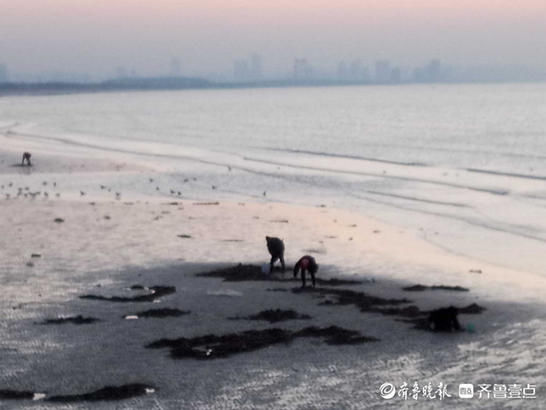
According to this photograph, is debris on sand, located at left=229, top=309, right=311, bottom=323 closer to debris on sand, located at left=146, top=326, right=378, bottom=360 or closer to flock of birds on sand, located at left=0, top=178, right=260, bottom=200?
debris on sand, located at left=146, top=326, right=378, bottom=360

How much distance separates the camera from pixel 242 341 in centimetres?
1838

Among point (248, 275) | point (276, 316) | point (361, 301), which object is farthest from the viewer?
point (248, 275)

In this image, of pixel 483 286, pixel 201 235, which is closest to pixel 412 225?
pixel 201 235

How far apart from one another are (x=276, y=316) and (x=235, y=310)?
3.79 ft

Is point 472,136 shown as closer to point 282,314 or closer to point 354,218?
point 354,218

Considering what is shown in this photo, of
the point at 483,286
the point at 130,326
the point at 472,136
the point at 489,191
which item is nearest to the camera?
the point at 130,326

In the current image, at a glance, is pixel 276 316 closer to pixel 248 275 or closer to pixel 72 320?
pixel 72 320

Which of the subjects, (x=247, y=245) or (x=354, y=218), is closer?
(x=247, y=245)

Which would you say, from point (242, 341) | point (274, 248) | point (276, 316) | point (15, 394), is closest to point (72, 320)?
point (242, 341)

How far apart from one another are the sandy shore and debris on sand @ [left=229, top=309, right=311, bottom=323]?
→ 0.78 feet

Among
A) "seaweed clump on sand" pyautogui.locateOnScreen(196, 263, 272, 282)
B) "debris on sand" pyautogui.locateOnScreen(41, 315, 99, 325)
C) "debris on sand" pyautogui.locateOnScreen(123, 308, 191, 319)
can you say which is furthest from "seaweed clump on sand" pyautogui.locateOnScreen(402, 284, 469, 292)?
"debris on sand" pyautogui.locateOnScreen(41, 315, 99, 325)

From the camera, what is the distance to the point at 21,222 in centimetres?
3438

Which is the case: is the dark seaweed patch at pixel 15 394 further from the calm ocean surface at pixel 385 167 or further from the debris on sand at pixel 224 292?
the calm ocean surface at pixel 385 167

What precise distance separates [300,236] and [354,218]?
614 cm
